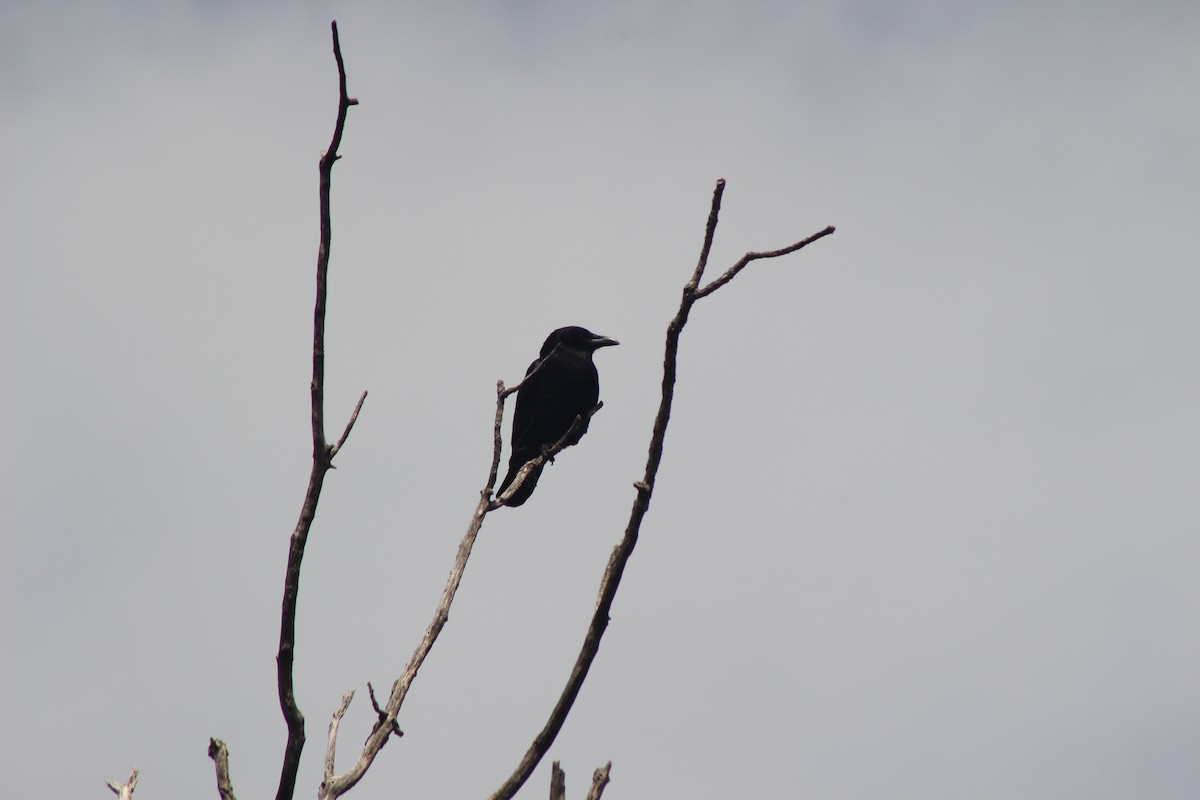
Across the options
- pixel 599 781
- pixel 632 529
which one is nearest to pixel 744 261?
pixel 632 529

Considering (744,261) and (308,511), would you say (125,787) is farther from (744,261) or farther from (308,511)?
(744,261)

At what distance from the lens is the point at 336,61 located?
3.28 meters

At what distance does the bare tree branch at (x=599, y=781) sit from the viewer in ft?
11.4

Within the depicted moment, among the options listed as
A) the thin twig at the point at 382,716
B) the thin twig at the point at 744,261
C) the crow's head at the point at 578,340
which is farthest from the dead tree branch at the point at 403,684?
the crow's head at the point at 578,340

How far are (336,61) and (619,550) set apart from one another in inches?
61.0

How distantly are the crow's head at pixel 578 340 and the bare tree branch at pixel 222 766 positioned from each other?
7.71m

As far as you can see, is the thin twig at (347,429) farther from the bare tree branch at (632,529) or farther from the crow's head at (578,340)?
the crow's head at (578,340)

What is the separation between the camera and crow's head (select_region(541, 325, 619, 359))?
1134 centimetres

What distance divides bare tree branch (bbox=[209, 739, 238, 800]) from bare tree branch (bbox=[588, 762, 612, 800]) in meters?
1.07

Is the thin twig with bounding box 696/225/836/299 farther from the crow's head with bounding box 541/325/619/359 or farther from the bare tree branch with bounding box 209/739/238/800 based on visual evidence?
the crow's head with bounding box 541/325/619/359

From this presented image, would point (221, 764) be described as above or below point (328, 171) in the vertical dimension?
below

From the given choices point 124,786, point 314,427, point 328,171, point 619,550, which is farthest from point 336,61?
point 124,786

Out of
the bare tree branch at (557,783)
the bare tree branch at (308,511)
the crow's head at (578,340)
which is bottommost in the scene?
the bare tree branch at (557,783)

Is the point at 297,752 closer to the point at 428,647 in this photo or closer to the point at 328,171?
the point at 428,647
